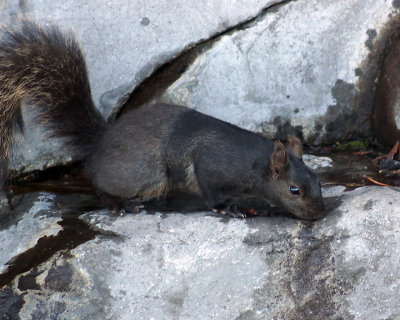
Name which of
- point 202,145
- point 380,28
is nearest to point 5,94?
point 202,145

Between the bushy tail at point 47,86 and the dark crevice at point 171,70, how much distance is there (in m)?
0.59

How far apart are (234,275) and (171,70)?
193 centimetres

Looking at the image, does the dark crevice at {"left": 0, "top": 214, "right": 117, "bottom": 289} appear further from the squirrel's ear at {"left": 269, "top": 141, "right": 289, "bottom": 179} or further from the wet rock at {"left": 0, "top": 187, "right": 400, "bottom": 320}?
the squirrel's ear at {"left": 269, "top": 141, "right": 289, "bottom": 179}

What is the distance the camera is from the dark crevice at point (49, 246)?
339 centimetres

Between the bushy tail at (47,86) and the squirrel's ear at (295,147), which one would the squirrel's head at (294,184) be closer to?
the squirrel's ear at (295,147)

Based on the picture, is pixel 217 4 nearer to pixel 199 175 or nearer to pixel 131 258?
pixel 199 175

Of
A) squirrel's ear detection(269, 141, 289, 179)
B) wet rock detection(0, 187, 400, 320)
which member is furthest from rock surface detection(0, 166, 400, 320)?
squirrel's ear detection(269, 141, 289, 179)

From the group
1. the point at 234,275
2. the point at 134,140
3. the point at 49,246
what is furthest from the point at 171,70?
the point at 234,275

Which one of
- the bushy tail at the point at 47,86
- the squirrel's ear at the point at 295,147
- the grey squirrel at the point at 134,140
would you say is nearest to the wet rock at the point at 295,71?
the grey squirrel at the point at 134,140

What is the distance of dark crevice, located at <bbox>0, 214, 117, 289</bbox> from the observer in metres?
3.39

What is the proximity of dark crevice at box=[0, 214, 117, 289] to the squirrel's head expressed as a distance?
110 centimetres

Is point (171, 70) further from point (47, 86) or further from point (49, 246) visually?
point (49, 246)

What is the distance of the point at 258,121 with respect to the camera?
4.77 meters

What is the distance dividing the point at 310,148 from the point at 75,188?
200 cm
